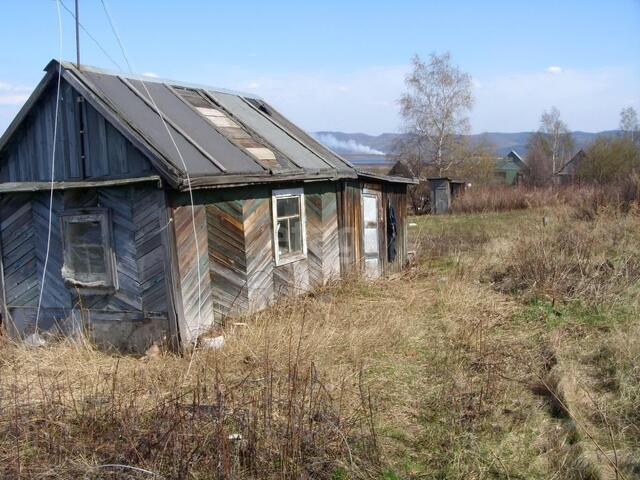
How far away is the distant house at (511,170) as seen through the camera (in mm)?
49244

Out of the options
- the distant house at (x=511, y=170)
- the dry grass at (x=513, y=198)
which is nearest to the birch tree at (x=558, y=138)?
the distant house at (x=511, y=170)

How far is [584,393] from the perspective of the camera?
5.78m

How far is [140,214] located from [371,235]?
5883 mm

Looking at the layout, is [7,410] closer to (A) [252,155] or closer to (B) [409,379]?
(B) [409,379]

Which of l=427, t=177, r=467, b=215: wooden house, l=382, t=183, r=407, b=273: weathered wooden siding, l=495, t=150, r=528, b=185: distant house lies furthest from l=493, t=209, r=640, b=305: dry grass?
l=495, t=150, r=528, b=185: distant house

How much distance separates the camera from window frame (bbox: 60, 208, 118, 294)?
818 centimetres

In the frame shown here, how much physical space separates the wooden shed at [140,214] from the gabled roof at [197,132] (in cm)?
3

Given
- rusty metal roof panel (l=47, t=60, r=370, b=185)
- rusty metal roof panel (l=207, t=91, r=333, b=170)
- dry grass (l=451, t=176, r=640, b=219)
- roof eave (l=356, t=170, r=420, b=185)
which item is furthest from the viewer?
dry grass (l=451, t=176, r=640, b=219)

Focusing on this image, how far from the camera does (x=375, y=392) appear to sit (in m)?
5.99

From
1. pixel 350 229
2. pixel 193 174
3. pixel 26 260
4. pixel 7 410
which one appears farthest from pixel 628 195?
pixel 7 410

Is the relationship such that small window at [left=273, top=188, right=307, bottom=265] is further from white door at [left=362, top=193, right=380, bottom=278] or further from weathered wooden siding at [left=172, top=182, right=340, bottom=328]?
white door at [left=362, top=193, right=380, bottom=278]

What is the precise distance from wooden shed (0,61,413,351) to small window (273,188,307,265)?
3cm

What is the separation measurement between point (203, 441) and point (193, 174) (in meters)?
4.24

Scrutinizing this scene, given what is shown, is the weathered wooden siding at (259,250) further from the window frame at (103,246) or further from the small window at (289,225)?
the window frame at (103,246)
